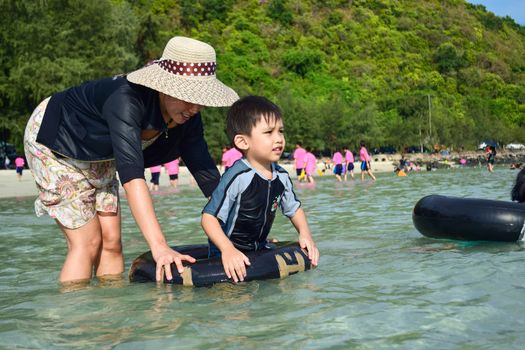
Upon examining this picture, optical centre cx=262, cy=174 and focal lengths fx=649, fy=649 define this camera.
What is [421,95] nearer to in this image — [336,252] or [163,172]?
[163,172]

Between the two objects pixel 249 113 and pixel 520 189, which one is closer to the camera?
pixel 249 113


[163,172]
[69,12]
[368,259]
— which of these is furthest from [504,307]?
[69,12]

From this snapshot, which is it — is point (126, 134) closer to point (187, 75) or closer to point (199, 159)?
point (187, 75)

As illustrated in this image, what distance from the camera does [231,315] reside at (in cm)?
309

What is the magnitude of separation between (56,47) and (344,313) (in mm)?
32456

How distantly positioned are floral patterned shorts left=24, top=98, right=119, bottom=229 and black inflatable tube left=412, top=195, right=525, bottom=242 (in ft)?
10.3

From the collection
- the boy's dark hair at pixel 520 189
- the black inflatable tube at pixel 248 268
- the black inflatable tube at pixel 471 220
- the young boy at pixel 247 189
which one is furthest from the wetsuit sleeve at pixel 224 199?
the boy's dark hair at pixel 520 189

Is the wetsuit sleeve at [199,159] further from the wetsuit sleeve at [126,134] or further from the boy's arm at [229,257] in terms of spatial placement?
the wetsuit sleeve at [126,134]

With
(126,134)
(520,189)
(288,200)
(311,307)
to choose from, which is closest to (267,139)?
(288,200)

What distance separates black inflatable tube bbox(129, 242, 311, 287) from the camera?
376cm

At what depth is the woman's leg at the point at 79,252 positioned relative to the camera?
157 inches

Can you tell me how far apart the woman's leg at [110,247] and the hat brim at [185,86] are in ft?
3.49

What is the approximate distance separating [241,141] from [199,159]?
0.44 m

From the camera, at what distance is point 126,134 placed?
3.38m
